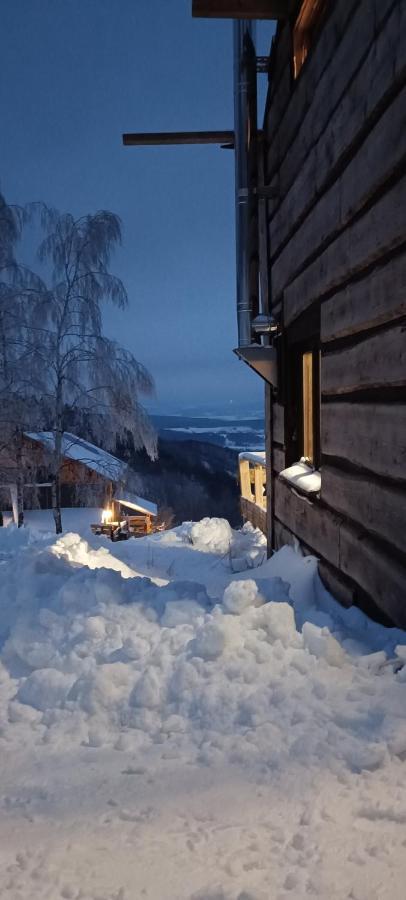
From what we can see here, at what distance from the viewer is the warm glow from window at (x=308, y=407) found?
463cm

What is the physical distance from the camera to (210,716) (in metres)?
2.04

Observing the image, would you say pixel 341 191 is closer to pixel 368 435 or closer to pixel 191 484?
pixel 368 435

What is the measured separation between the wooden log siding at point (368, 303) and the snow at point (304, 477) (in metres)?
1.02

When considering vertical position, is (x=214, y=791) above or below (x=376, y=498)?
below

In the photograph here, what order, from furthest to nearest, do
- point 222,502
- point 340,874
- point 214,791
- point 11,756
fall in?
1. point 222,502
2. point 11,756
3. point 214,791
4. point 340,874

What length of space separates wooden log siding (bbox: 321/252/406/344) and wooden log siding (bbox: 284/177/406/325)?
0.08m

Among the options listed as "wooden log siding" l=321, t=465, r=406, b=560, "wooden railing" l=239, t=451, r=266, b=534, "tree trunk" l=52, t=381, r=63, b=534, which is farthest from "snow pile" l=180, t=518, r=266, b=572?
"wooden log siding" l=321, t=465, r=406, b=560

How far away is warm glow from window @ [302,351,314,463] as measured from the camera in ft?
15.2

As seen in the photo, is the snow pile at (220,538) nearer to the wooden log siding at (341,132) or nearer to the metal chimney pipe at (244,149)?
the metal chimney pipe at (244,149)

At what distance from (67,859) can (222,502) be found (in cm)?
4011

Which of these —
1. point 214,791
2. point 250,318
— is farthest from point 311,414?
point 214,791

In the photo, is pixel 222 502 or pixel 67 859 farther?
pixel 222 502

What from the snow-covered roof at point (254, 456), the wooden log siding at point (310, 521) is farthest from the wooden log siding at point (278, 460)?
the snow-covered roof at point (254, 456)

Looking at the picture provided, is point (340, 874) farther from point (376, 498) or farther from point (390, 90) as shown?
point (390, 90)
